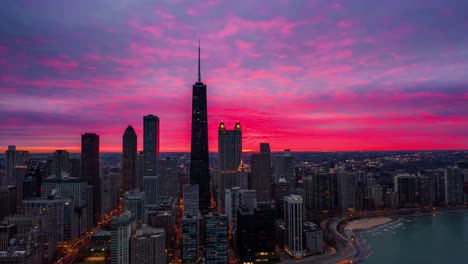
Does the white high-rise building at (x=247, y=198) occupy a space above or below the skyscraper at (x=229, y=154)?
below

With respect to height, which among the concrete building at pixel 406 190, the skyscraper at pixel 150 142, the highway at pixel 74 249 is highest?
the skyscraper at pixel 150 142

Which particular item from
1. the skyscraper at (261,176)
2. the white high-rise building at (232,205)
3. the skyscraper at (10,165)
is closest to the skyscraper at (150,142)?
the skyscraper at (261,176)

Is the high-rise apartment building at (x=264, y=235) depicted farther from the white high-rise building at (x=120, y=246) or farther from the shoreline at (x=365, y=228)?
the white high-rise building at (x=120, y=246)

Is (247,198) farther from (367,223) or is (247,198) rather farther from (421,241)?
(421,241)

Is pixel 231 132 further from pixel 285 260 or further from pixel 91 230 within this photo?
pixel 285 260

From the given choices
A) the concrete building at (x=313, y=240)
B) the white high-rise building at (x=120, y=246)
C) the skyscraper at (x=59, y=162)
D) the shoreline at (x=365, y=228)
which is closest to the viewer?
the white high-rise building at (x=120, y=246)
